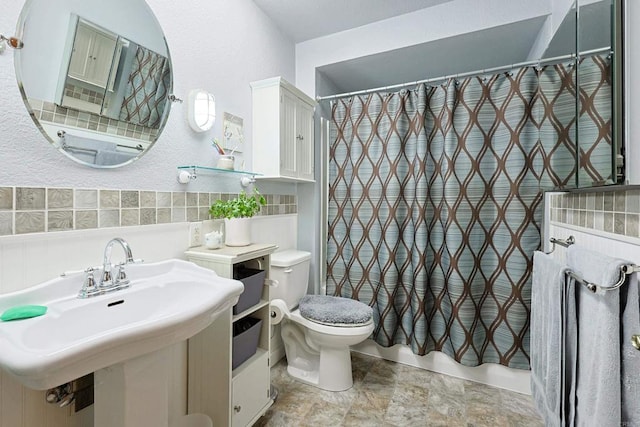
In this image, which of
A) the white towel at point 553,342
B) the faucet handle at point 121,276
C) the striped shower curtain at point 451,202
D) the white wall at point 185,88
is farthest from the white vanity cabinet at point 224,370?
the white towel at point 553,342

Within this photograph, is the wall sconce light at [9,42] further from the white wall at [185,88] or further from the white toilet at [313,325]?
the white toilet at [313,325]

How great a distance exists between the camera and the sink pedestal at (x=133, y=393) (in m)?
0.88

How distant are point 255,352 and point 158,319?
0.94 m

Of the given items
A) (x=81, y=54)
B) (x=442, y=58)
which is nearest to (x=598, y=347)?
(x=81, y=54)

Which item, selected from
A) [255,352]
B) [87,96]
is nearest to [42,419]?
[255,352]

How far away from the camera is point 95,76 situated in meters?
1.14

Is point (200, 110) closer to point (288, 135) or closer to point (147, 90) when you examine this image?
point (147, 90)

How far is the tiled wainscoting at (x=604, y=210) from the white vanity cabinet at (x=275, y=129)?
153 cm

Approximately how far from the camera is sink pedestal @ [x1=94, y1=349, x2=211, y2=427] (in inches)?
34.5

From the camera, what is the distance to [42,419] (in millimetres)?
961

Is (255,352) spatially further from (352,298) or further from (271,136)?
(271,136)

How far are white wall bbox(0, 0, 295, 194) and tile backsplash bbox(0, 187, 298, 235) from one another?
32 millimetres

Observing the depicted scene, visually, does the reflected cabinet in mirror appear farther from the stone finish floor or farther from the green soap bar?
the green soap bar

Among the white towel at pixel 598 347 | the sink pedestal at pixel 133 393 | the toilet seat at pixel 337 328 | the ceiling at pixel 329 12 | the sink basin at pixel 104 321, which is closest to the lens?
the sink basin at pixel 104 321
